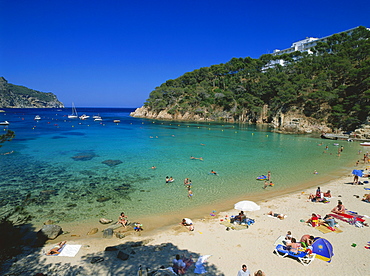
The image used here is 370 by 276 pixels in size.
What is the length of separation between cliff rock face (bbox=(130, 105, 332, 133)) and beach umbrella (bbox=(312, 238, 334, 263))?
50.3 m

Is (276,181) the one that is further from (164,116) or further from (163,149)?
(164,116)

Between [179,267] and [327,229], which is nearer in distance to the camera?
[179,267]

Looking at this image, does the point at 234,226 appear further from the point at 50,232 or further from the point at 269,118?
the point at 269,118

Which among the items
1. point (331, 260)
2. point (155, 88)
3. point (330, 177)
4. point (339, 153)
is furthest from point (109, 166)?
point (155, 88)

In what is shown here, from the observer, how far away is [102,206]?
13.5m

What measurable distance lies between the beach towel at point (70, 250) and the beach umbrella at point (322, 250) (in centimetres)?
931

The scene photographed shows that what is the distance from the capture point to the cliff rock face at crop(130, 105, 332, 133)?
177ft

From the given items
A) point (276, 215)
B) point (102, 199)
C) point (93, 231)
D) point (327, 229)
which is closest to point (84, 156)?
point (102, 199)

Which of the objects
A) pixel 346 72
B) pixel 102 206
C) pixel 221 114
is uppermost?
pixel 346 72

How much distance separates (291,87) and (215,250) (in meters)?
65.0

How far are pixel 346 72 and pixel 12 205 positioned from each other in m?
71.3

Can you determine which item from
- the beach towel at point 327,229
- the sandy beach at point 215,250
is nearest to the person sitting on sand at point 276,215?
the sandy beach at point 215,250

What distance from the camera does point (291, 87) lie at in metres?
62.9

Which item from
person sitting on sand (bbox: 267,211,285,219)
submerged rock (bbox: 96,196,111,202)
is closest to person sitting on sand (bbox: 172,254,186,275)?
person sitting on sand (bbox: 267,211,285,219)
